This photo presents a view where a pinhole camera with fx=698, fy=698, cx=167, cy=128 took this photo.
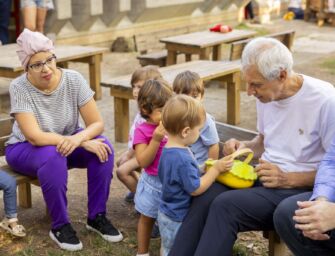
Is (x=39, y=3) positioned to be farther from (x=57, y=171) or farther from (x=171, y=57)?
(x=57, y=171)

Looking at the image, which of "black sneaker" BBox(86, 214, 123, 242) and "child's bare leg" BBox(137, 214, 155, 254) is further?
"black sneaker" BBox(86, 214, 123, 242)

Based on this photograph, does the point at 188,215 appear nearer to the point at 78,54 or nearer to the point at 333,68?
the point at 78,54

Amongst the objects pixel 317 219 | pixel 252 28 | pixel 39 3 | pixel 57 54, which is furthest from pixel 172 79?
pixel 252 28

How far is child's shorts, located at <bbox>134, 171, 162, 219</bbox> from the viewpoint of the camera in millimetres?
4047

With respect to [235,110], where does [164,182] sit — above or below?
above

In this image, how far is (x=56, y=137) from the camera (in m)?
4.27

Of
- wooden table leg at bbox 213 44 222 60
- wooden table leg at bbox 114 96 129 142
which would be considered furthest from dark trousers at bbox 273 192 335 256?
wooden table leg at bbox 213 44 222 60

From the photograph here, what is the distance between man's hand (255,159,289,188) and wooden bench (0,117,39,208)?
154 centimetres

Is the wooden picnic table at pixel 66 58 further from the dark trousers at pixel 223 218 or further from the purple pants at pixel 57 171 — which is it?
the dark trousers at pixel 223 218

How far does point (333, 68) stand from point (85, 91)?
684 centimetres

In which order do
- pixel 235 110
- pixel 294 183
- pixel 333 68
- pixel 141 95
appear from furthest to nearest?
1. pixel 333 68
2. pixel 235 110
3. pixel 141 95
4. pixel 294 183

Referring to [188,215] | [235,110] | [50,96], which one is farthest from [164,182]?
[235,110]

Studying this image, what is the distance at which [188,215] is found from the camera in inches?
142

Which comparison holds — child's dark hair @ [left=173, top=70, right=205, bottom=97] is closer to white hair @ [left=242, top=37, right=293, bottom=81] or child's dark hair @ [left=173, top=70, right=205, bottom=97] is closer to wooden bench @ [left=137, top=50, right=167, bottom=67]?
white hair @ [left=242, top=37, right=293, bottom=81]
